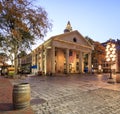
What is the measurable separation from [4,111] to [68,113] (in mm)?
2411

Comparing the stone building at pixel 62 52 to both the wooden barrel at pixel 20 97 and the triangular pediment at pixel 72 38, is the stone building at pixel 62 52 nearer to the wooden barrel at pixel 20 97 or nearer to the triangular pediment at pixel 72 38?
the triangular pediment at pixel 72 38

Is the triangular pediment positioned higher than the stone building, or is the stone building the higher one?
the triangular pediment

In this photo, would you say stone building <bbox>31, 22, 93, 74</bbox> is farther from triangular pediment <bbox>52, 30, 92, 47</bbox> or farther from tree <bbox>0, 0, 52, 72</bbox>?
tree <bbox>0, 0, 52, 72</bbox>

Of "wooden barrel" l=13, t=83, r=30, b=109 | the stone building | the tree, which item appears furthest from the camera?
the stone building

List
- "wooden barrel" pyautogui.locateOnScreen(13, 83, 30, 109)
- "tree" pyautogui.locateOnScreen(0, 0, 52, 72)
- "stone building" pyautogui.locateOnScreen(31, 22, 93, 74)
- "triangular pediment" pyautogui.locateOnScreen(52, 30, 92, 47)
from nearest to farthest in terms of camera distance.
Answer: "wooden barrel" pyautogui.locateOnScreen(13, 83, 30, 109) < "tree" pyautogui.locateOnScreen(0, 0, 52, 72) < "stone building" pyautogui.locateOnScreen(31, 22, 93, 74) < "triangular pediment" pyautogui.locateOnScreen(52, 30, 92, 47)

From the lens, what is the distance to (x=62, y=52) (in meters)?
40.4

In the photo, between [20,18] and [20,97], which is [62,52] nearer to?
[20,18]

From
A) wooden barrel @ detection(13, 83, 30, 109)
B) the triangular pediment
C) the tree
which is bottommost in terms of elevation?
wooden barrel @ detection(13, 83, 30, 109)

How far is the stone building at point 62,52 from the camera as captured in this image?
33603 millimetres

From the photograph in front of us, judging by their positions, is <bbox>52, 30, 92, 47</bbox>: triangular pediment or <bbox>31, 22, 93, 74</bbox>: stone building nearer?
<bbox>31, 22, 93, 74</bbox>: stone building

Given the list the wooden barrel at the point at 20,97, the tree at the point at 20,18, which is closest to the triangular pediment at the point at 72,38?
the tree at the point at 20,18

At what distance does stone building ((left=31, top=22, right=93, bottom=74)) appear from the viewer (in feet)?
110

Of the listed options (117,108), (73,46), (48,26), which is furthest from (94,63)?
(117,108)

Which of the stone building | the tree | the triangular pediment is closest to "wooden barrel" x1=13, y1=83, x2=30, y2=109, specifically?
the tree
